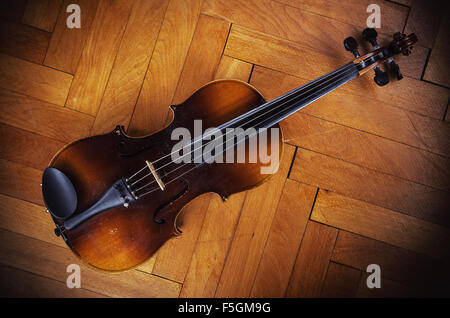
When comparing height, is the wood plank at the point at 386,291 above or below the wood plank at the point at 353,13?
below

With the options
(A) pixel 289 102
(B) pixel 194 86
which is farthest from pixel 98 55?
(A) pixel 289 102

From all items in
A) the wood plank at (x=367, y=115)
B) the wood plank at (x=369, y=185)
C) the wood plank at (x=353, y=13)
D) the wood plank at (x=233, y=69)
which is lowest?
the wood plank at (x=369, y=185)

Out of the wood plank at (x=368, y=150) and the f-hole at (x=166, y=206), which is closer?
Answer: the f-hole at (x=166, y=206)

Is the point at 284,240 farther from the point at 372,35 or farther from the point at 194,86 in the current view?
the point at 372,35

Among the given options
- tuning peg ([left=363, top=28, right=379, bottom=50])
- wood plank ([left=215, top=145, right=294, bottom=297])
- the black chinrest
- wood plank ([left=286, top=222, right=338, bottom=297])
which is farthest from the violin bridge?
tuning peg ([left=363, top=28, right=379, bottom=50])

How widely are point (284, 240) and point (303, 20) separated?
947 mm

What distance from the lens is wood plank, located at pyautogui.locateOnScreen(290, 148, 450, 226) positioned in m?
1.26

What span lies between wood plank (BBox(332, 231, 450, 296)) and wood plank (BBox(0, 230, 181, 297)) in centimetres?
87

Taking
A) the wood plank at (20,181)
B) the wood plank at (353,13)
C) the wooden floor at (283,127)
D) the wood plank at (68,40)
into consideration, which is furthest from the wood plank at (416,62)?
the wood plank at (20,181)

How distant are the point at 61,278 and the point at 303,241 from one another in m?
1.03

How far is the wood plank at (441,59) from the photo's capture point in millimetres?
1268

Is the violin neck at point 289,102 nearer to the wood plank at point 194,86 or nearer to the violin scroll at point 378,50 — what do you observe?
the violin scroll at point 378,50

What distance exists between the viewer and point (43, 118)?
1.23 m

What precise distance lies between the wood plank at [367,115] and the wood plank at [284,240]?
246 mm
